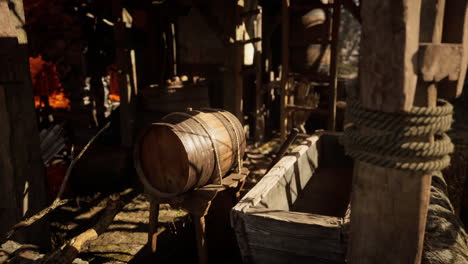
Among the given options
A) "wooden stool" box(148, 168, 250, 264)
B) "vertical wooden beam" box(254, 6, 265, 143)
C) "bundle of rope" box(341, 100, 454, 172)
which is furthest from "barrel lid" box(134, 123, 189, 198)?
"vertical wooden beam" box(254, 6, 265, 143)

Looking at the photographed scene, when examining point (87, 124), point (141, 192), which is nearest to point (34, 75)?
point (87, 124)

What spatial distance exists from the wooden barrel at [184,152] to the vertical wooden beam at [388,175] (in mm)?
2107

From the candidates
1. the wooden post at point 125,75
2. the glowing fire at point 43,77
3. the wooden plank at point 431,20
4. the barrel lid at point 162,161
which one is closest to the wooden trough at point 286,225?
the barrel lid at point 162,161

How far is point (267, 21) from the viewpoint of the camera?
10.6m

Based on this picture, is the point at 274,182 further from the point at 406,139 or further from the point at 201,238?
the point at 406,139

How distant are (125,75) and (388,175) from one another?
20.4 feet

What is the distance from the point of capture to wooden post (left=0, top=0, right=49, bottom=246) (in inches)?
135

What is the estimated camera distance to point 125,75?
695 cm

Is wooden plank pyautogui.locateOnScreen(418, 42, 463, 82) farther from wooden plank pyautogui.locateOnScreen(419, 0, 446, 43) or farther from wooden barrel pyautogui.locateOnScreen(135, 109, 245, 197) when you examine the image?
wooden barrel pyautogui.locateOnScreen(135, 109, 245, 197)

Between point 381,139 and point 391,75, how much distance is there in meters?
0.28

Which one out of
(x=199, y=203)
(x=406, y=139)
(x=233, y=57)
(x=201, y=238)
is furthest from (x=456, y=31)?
(x=233, y=57)

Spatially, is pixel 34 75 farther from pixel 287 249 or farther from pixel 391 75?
pixel 391 75

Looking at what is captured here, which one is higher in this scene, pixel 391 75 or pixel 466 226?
pixel 391 75

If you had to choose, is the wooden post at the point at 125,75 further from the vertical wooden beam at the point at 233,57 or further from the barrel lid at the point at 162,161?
the barrel lid at the point at 162,161
